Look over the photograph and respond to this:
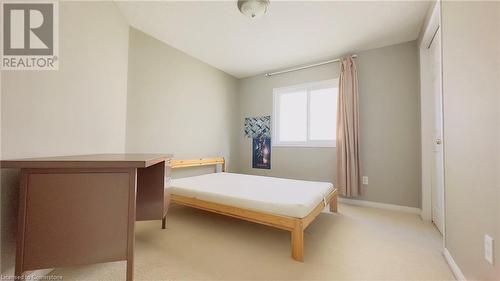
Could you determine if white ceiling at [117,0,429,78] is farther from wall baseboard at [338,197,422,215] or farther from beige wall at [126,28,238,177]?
wall baseboard at [338,197,422,215]

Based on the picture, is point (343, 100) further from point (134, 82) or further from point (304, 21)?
point (134, 82)

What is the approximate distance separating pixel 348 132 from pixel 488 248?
2.12m

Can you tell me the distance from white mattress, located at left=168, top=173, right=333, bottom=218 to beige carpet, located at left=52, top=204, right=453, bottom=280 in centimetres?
33

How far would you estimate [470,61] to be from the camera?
1.16 m

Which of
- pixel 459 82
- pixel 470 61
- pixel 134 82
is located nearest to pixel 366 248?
pixel 459 82

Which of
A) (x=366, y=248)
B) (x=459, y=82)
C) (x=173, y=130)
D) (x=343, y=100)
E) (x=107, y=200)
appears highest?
(x=343, y=100)

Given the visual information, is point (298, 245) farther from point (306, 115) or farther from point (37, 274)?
point (306, 115)

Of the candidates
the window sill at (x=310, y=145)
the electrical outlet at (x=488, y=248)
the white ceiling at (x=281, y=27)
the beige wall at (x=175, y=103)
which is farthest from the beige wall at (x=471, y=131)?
the beige wall at (x=175, y=103)

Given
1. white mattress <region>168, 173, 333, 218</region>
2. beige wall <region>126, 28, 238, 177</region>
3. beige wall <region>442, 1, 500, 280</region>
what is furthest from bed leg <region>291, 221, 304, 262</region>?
beige wall <region>126, 28, 238, 177</region>

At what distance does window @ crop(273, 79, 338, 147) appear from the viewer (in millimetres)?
3332

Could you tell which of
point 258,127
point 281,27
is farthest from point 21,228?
point 258,127

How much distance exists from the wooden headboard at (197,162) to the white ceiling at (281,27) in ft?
5.83

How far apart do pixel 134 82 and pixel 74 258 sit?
6.84 ft

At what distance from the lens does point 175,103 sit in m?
3.07
